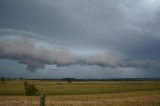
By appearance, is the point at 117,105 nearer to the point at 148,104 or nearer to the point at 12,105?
the point at 148,104

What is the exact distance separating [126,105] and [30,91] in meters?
50.3

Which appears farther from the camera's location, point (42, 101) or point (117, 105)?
point (117, 105)

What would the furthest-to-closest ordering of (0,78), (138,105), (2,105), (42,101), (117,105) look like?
1. (0,78)
2. (117,105)
3. (138,105)
4. (2,105)
5. (42,101)

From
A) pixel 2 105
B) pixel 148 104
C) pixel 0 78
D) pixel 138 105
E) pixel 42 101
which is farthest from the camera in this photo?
pixel 0 78

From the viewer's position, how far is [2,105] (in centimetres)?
1545

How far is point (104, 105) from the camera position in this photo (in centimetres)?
1919

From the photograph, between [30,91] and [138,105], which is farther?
[30,91]

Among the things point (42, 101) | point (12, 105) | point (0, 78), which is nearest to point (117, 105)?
point (12, 105)

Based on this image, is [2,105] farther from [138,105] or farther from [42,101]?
[138,105]

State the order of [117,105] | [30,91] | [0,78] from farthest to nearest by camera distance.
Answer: [0,78]
[30,91]
[117,105]

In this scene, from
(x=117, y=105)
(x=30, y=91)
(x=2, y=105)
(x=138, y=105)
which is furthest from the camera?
(x=30, y=91)

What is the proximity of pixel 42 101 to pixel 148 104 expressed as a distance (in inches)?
491

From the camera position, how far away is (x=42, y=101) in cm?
990

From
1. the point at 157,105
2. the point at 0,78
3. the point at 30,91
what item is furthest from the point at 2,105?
the point at 0,78
